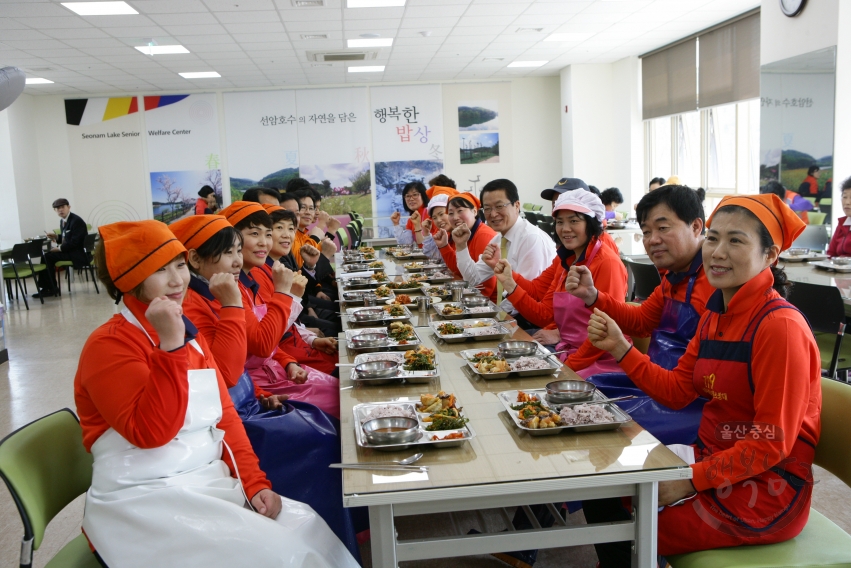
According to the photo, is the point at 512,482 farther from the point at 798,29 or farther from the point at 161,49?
the point at 161,49

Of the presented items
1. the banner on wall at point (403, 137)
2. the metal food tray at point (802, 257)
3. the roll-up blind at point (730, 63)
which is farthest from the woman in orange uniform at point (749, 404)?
the banner on wall at point (403, 137)

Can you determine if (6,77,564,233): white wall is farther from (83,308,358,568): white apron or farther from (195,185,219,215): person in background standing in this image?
(83,308,358,568): white apron

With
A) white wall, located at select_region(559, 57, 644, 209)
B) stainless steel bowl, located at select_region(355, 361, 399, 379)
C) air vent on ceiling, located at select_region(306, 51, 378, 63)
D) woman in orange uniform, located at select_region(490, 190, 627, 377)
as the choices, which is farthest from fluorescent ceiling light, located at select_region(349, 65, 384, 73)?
stainless steel bowl, located at select_region(355, 361, 399, 379)

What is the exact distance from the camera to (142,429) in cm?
147

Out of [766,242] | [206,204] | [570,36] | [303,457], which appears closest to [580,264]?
[766,242]

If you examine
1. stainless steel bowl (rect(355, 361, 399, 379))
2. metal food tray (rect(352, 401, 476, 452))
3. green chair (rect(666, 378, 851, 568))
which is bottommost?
green chair (rect(666, 378, 851, 568))

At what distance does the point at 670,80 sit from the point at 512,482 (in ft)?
33.4

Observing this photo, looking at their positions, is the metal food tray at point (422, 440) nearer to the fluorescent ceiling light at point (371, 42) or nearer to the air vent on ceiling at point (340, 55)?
the fluorescent ceiling light at point (371, 42)

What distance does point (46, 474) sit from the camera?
167 cm

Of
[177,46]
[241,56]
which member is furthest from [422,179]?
[177,46]

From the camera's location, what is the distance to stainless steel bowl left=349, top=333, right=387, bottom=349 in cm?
254

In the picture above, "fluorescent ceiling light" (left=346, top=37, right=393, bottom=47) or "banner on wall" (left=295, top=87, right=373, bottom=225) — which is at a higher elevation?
"fluorescent ceiling light" (left=346, top=37, right=393, bottom=47)

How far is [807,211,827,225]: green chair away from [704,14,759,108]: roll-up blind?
2771mm

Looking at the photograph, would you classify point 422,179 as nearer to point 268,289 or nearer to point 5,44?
point 5,44
